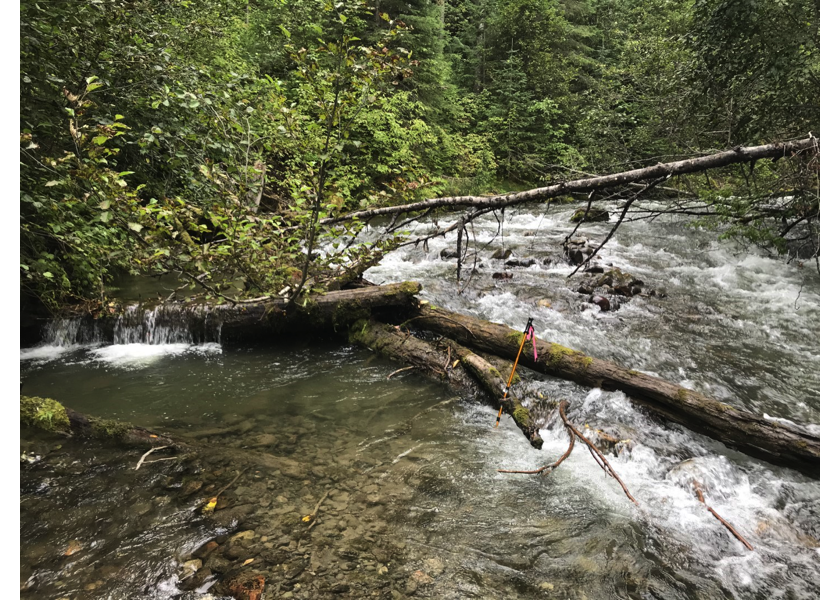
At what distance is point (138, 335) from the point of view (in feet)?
22.9

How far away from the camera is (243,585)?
2549 millimetres

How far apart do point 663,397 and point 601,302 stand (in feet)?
14.1

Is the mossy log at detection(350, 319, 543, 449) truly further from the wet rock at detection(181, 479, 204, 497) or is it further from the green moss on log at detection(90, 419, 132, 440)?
the green moss on log at detection(90, 419, 132, 440)

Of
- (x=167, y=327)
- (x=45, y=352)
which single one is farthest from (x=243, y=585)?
(x=45, y=352)

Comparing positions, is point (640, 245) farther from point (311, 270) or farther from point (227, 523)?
point (227, 523)

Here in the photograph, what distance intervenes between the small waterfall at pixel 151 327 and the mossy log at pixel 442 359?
2507 mm

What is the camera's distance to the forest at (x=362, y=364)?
293cm

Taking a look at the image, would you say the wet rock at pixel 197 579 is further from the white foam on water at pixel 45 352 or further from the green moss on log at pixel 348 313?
the white foam on water at pixel 45 352

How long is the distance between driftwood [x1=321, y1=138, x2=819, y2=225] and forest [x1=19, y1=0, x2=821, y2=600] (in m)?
0.03

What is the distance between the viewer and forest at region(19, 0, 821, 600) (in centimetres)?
293

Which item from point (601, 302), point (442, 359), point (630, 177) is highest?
point (630, 177)

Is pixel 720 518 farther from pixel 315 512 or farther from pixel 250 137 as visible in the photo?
pixel 250 137

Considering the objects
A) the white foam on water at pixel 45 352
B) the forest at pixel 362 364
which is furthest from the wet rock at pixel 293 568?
the white foam on water at pixel 45 352

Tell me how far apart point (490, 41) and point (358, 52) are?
28872mm
